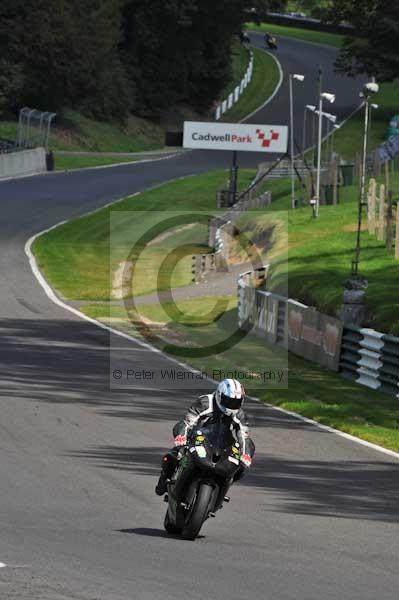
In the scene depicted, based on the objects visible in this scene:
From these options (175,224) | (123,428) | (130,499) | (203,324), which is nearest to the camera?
(130,499)

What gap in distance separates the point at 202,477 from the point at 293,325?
1918 cm

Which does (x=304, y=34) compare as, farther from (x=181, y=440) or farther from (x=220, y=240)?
(x=181, y=440)

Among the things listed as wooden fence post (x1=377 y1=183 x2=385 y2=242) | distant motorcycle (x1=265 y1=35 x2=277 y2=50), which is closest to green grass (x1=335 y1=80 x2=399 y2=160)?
distant motorcycle (x1=265 y1=35 x2=277 y2=50)

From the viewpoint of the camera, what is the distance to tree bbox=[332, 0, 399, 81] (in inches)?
3506

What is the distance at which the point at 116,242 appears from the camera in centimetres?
5888

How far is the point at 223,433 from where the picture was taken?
45.5ft

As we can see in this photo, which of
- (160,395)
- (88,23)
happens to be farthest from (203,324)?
(88,23)

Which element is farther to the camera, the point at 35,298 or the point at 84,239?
the point at 84,239

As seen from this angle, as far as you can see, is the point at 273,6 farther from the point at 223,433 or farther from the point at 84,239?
the point at 223,433

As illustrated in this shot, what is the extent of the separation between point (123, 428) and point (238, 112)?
9303 cm

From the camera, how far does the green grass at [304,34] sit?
149375mm

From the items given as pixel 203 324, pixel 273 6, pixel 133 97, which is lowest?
pixel 203 324

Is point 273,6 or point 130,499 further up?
point 273,6

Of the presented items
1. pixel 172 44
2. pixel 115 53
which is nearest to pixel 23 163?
pixel 115 53
